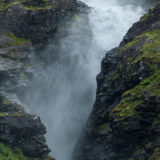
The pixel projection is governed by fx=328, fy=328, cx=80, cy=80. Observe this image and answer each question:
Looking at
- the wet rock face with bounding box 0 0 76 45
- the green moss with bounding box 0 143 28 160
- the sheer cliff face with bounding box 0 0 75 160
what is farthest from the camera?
the wet rock face with bounding box 0 0 76 45

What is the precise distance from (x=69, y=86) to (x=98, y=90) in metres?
10.2

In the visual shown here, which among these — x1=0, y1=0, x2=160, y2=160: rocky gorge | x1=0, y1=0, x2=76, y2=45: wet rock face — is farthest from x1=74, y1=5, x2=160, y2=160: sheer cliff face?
x1=0, y1=0, x2=76, y2=45: wet rock face

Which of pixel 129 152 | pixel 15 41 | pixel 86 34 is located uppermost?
pixel 86 34

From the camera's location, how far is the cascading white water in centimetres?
4331

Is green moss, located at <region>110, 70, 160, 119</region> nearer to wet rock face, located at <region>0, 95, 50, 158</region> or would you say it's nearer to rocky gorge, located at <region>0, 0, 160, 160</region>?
rocky gorge, located at <region>0, 0, 160, 160</region>

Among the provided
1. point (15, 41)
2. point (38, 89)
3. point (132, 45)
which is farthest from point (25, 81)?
point (132, 45)

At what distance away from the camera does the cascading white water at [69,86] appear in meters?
43.3

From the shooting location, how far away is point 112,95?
35000 millimetres

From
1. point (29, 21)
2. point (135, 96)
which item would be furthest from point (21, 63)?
point (135, 96)

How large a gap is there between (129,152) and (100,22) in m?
31.8

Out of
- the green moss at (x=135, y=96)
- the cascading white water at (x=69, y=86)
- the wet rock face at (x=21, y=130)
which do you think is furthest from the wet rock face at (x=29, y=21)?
the green moss at (x=135, y=96)

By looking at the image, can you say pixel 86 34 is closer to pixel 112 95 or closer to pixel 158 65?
pixel 112 95

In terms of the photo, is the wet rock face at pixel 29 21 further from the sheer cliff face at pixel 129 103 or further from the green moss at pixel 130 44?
the green moss at pixel 130 44

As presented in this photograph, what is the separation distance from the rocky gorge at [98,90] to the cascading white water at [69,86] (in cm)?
226
